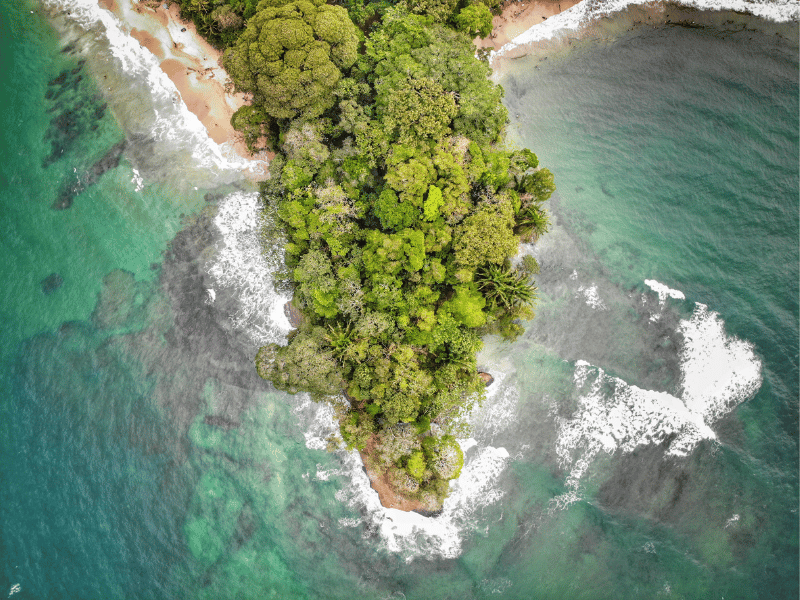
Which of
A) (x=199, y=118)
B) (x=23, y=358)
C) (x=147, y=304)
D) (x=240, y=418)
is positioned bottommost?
(x=240, y=418)

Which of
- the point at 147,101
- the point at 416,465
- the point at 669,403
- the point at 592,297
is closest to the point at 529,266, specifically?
the point at 592,297

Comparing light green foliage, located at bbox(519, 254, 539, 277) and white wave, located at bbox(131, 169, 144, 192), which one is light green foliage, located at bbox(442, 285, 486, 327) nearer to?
light green foliage, located at bbox(519, 254, 539, 277)

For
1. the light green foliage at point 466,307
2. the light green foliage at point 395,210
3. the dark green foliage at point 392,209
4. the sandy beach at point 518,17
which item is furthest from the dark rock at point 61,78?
the light green foliage at point 466,307

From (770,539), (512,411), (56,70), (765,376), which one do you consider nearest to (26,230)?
(56,70)

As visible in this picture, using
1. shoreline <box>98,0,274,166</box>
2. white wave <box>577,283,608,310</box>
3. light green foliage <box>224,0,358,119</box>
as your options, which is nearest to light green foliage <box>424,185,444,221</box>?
light green foliage <box>224,0,358,119</box>

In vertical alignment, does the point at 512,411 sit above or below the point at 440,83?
below

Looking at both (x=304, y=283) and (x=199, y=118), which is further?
(x=199, y=118)

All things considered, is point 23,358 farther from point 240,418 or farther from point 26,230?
point 240,418
